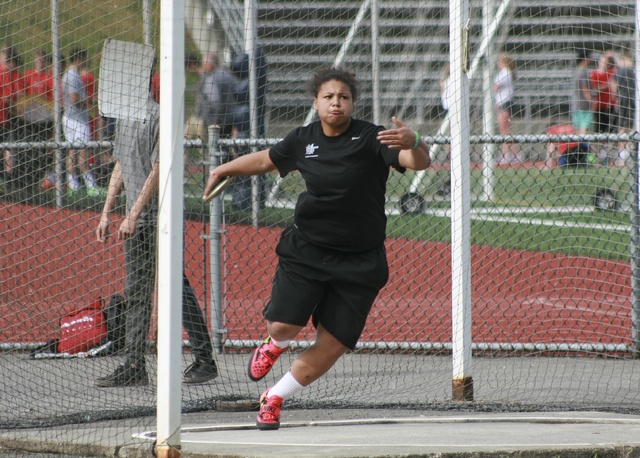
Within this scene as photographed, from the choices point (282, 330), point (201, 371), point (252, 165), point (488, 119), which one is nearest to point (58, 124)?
point (201, 371)

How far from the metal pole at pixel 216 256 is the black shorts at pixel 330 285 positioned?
3139 millimetres

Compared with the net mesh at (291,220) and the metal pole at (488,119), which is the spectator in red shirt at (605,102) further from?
the metal pole at (488,119)

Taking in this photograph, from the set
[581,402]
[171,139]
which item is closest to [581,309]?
[581,402]

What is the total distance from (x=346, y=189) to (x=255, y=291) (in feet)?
14.3

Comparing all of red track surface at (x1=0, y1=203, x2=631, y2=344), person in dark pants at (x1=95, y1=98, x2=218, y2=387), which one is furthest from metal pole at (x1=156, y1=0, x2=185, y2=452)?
red track surface at (x1=0, y1=203, x2=631, y2=344)

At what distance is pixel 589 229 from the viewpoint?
10.6 metres

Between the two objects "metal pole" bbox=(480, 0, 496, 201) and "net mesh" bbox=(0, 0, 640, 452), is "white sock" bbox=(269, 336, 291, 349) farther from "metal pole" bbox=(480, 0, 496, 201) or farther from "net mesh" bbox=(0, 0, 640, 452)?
"metal pole" bbox=(480, 0, 496, 201)

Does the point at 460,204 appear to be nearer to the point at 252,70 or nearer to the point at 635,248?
the point at 635,248

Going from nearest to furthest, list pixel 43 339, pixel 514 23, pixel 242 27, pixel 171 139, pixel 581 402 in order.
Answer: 1. pixel 171 139
2. pixel 581 402
3. pixel 43 339
4. pixel 242 27
5. pixel 514 23

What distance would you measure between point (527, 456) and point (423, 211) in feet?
18.4

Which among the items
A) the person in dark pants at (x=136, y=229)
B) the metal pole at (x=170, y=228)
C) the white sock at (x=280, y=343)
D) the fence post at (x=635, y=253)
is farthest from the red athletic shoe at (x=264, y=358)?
the fence post at (x=635, y=253)

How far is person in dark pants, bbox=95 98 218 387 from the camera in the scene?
691cm

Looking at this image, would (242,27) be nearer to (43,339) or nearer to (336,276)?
(43,339)

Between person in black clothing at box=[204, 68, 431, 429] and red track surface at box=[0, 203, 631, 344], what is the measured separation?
318 centimetres
